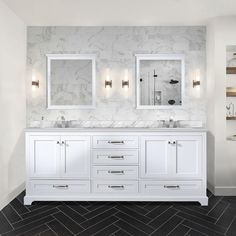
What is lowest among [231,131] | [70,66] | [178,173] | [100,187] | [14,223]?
[14,223]

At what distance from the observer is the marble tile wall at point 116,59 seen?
340cm

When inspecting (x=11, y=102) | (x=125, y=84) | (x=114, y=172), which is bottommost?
(x=114, y=172)

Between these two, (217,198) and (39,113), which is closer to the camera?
(217,198)

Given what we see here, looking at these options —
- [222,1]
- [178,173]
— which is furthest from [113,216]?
[222,1]

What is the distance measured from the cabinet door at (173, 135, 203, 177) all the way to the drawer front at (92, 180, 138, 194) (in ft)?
1.87

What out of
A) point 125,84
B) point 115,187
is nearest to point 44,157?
point 115,187

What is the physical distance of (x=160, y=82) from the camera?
338 cm

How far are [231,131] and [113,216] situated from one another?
7.21 feet

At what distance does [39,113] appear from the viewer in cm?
343

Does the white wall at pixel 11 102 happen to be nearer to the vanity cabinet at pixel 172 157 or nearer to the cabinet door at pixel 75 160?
the cabinet door at pixel 75 160

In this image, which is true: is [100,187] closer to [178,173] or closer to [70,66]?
[178,173]

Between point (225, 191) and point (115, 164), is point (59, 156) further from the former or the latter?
point (225, 191)

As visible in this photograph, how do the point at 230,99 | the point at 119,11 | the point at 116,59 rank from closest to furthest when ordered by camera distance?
the point at 119,11 → the point at 230,99 → the point at 116,59

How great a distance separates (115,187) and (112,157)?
15.1 inches
